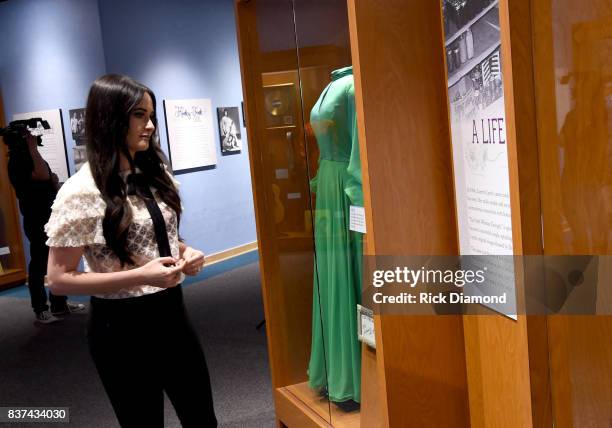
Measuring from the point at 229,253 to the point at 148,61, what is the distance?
244 cm

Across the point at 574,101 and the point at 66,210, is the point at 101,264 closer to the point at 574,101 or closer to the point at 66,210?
the point at 66,210

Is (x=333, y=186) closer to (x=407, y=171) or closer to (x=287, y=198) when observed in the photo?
(x=287, y=198)

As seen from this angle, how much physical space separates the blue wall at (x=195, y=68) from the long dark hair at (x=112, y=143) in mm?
5188

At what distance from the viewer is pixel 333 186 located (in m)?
2.50

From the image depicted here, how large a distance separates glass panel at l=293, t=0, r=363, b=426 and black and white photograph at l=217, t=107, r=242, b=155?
547 centimetres

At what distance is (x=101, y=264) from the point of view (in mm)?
2039

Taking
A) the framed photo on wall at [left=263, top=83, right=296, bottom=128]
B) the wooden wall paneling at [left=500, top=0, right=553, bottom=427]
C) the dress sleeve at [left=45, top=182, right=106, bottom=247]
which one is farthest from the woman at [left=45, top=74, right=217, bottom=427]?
the wooden wall paneling at [left=500, top=0, right=553, bottom=427]

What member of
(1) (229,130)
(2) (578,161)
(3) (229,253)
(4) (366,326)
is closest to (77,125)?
(1) (229,130)

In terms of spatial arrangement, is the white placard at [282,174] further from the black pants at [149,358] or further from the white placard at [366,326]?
the black pants at [149,358]

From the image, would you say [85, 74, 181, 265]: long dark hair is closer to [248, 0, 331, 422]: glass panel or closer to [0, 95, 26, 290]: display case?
[248, 0, 331, 422]: glass panel

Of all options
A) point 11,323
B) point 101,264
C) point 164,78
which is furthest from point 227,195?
point 101,264

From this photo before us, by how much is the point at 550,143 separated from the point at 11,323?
217 inches

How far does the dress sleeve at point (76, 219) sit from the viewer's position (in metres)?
1.96

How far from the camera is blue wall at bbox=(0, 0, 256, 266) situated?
6.83 metres
